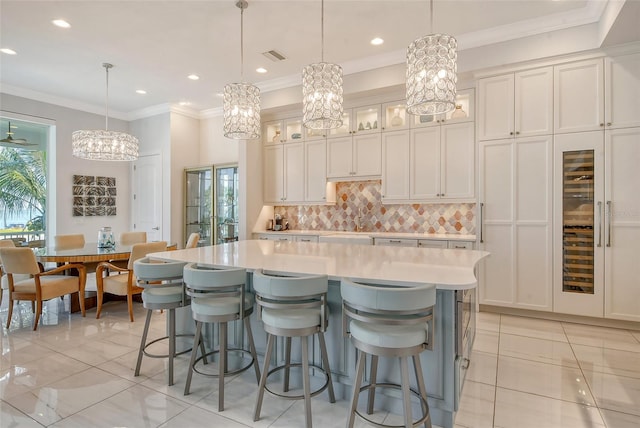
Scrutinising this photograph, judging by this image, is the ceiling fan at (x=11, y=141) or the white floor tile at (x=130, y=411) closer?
the white floor tile at (x=130, y=411)

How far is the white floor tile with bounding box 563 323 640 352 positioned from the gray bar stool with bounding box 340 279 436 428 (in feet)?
7.75

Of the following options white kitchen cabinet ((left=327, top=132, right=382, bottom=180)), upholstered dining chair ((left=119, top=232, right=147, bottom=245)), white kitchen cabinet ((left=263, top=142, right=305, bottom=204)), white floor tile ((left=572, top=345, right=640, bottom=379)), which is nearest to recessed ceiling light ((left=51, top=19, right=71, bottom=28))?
upholstered dining chair ((left=119, top=232, right=147, bottom=245))

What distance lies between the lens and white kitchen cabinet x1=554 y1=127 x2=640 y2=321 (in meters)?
3.27

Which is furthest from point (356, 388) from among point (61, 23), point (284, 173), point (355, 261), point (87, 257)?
point (61, 23)

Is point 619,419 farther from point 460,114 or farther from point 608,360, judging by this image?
point 460,114

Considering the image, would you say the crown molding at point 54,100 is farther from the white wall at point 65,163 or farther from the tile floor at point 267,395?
the tile floor at point 267,395

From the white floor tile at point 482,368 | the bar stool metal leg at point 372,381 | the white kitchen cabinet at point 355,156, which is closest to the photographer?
the bar stool metal leg at point 372,381

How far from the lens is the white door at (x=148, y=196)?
6.26 meters

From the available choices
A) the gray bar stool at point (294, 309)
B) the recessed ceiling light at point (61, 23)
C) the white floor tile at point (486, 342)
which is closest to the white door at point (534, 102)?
the white floor tile at point (486, 342)

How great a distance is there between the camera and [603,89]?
Result: 132 inches

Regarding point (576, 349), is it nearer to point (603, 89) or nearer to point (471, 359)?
point (471, 359)

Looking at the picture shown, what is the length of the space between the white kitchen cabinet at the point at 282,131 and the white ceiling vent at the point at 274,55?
1153mm

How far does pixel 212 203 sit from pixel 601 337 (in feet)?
18.0

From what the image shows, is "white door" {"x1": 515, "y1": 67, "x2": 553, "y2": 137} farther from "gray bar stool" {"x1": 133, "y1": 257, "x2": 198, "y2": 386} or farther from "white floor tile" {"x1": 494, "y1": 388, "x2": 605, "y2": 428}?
"gray bar stool" {"x1": 133, "y1": 257, "x2": 198, "y2": 386}
